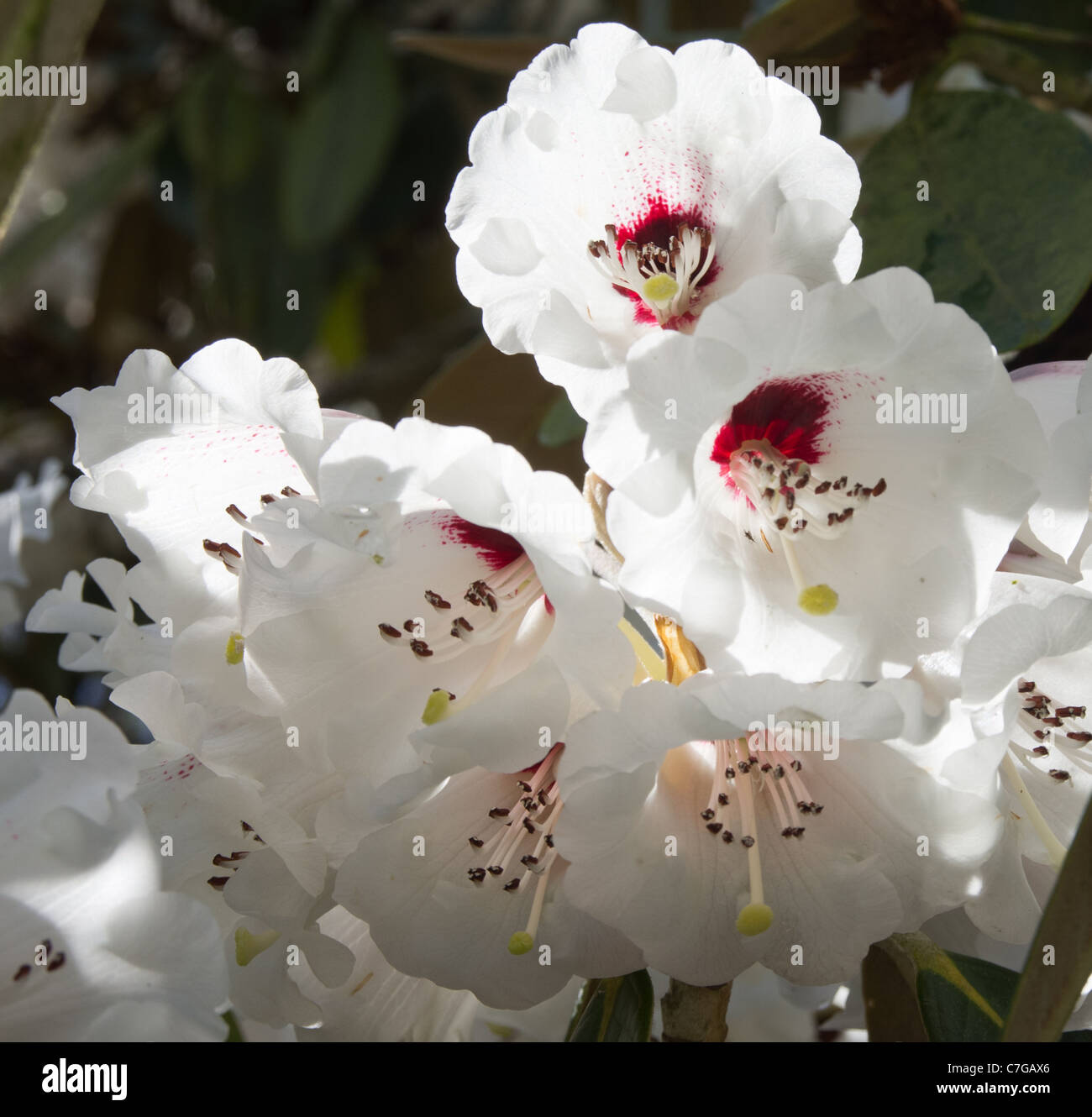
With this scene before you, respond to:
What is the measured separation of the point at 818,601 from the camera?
569 millimetres

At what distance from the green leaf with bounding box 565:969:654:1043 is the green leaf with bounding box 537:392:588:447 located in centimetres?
32

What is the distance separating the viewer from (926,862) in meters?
0.60

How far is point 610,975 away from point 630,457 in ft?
0.88

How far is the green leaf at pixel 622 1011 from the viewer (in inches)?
27.4

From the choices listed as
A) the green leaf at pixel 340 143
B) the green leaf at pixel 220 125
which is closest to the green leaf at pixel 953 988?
the green leaf at pixel 340 143

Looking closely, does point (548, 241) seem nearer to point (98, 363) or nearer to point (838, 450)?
point (838, 450)

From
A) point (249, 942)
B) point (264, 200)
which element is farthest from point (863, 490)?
point (264, 200)

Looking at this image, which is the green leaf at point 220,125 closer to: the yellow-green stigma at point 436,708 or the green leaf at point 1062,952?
the yellow-green stigma at point 436,708

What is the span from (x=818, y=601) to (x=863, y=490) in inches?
3.0

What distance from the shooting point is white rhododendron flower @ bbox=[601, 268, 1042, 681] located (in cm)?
54

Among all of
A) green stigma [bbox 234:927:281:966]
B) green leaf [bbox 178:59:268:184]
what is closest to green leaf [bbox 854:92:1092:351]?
green stigma [bbox 234:927:281:966]

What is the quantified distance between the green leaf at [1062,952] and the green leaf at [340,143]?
136 cm

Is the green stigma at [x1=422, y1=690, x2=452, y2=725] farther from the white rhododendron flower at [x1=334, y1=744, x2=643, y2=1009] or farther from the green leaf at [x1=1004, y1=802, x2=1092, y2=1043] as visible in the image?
the green leaf at [x1=1004, y1=802, x2=1092, y2=1043]
